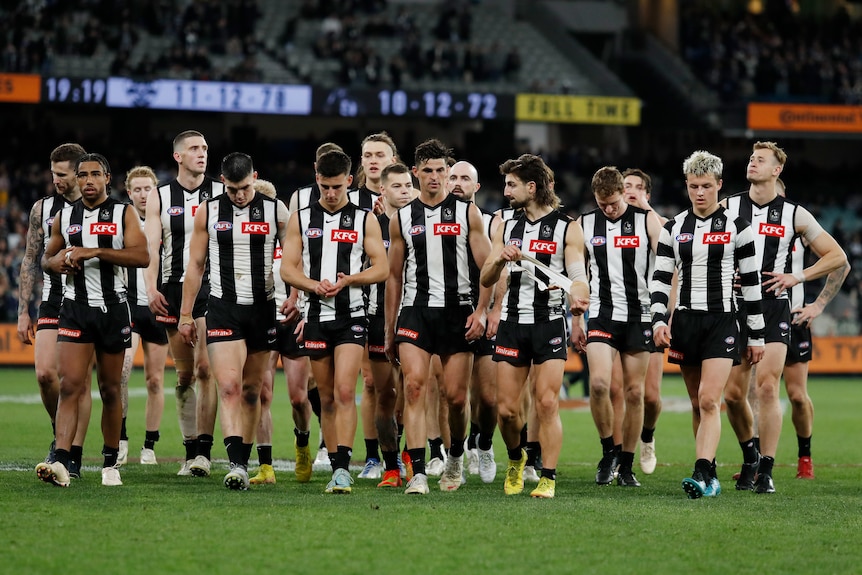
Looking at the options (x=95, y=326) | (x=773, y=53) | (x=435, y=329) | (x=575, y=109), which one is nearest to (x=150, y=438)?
(x=95, y=326)

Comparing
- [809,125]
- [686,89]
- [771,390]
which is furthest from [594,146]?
[771,390]

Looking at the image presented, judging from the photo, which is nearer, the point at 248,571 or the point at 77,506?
the point at 248,571

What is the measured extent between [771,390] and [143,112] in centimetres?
2617

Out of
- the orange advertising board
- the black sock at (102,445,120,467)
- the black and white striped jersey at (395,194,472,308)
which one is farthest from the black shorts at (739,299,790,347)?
the orange advertising board

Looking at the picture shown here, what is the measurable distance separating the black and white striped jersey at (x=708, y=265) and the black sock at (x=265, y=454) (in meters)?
3.21

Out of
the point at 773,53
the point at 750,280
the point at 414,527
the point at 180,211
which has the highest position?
the point at 773,53

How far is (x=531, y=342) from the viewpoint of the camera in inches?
358

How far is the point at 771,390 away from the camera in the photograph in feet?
32.5

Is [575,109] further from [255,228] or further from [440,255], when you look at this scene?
[255,228]

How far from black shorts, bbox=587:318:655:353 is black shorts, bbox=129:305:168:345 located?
386cm

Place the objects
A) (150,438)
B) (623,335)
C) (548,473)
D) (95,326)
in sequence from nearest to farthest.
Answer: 1. (548,473)
2. (95,326)
3. (623,335)
4. (150,438)

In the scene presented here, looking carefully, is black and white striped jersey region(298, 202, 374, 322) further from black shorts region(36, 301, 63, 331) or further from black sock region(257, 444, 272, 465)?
black shorts region(36, 301, 63, 331)

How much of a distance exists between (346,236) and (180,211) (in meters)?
1.93

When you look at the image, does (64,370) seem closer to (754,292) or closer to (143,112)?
(754,292)
